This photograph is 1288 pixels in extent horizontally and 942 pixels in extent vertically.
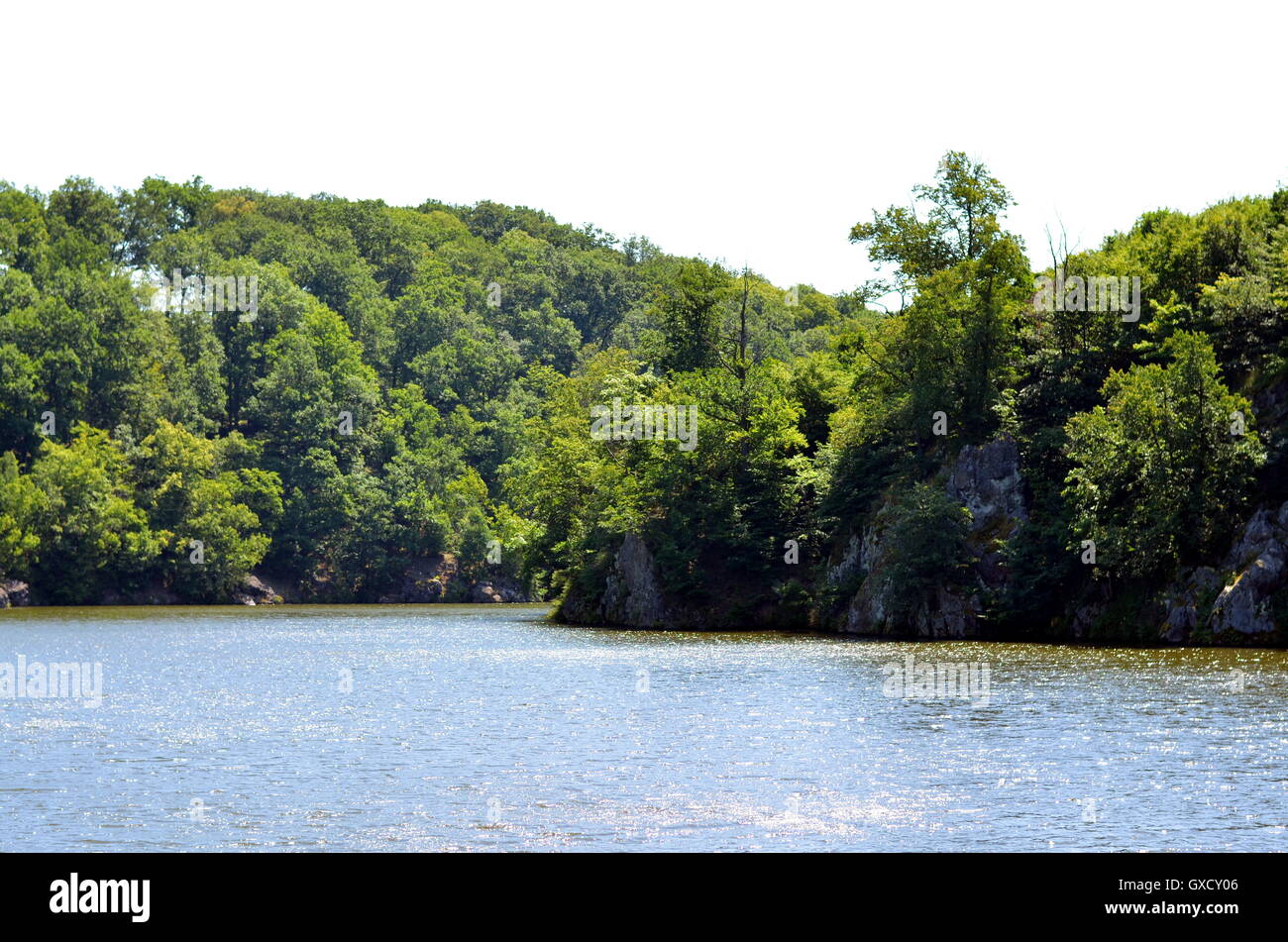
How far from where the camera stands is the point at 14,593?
111 m

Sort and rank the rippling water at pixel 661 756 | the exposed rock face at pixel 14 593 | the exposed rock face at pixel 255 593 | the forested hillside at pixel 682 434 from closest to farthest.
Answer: the rippling water at pixel 661 756, the forested hillside at pixel 682 434, the exposed rock face at pixel 14 593, the exposed rock face at pixel 255 593

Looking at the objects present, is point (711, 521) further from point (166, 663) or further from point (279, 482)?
point (279, 482)

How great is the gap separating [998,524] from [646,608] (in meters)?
20.0

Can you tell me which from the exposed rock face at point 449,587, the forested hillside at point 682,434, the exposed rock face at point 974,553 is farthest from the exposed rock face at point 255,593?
the exposed rock face at point 974,553

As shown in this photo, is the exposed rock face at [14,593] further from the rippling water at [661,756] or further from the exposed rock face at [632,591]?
the rippling water at [661,756]

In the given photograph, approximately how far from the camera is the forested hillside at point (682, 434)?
5991 cm

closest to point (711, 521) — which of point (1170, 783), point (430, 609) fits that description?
point (430, 609)

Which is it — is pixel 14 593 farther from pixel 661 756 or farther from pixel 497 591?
pixel 661 756

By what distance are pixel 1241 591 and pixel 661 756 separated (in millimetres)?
31303

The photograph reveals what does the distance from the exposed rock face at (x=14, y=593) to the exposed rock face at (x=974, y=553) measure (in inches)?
2634

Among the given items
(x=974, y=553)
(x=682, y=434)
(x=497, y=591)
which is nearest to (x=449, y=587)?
(x=497, y=591)

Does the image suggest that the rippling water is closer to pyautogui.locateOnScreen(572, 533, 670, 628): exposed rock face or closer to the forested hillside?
the forested hillside
